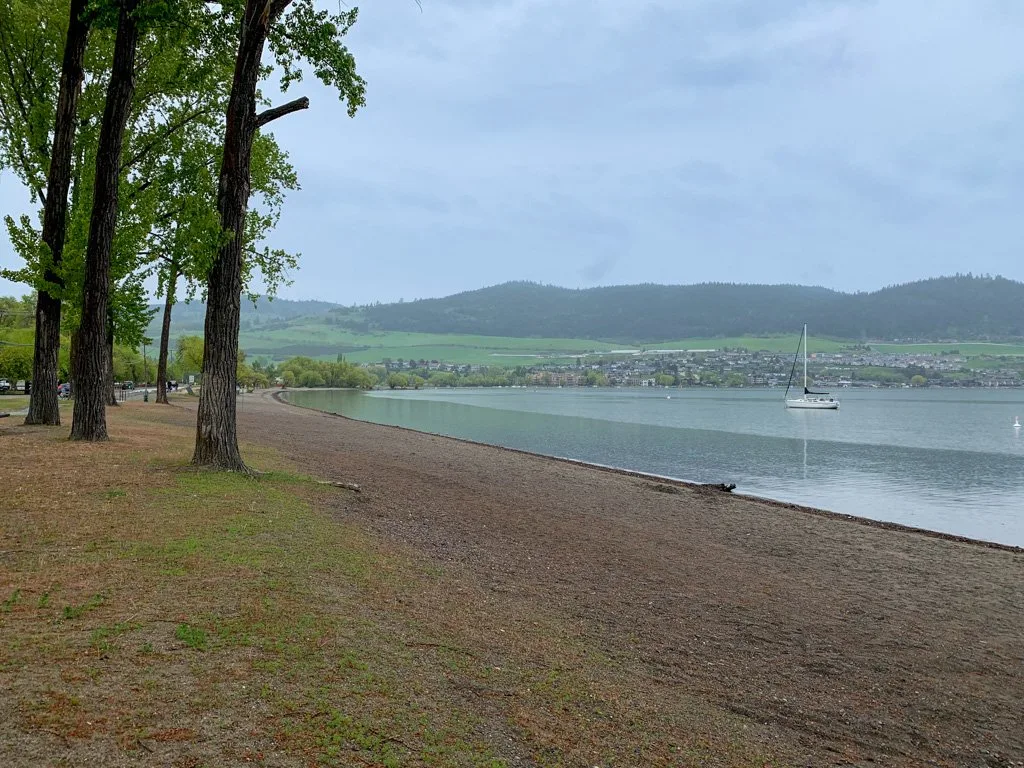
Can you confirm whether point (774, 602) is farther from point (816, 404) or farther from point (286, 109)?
point (816, 404)

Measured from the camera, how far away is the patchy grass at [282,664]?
14.4 ft

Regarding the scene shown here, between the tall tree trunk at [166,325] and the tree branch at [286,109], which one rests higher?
the tree branch at [286,109]

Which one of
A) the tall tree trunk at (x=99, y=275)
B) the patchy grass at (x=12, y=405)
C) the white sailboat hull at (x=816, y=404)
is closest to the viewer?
the tall tree trunk at (x=99, y=275)

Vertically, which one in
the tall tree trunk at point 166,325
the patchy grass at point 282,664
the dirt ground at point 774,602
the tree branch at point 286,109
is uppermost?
the tree branch at point 286,109

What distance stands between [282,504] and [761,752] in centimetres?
803

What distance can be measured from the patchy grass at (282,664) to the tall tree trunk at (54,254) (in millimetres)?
10567

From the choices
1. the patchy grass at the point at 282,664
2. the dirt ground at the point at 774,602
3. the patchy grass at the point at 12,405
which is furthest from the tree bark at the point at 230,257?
the patchy grass at the point at 12,405

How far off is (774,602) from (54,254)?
1832 centimetres

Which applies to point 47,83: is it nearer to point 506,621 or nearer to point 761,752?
point 506,621

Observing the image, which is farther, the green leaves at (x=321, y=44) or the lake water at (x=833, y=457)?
the lake water at (x=833, y=457)

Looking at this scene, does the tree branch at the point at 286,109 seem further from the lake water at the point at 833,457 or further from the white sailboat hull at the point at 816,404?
the white sailboat hull at the point at 816,404

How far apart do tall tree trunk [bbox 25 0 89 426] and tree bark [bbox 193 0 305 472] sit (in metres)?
6.87

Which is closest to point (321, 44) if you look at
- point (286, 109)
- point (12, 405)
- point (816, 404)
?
point (286, 109)

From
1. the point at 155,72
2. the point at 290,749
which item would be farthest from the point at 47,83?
the point at 290,749
